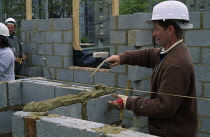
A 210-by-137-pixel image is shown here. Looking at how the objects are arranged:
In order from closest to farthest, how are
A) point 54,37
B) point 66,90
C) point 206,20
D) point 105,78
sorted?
point 66,90, point 206,20, point 105,78, point 54,37

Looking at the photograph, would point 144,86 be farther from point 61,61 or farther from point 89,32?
point 89,32

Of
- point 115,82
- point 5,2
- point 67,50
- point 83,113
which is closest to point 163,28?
point 83,113

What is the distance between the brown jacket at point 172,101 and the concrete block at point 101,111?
34.3 inches

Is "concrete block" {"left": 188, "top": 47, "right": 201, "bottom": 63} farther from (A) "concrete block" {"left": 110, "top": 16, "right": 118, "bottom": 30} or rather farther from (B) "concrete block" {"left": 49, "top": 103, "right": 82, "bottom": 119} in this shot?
(B) "concrete block" {"left": 49, "top": 103, "right": 82, "bottom": 119}

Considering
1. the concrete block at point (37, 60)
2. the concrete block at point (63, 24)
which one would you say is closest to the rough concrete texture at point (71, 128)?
the concrete block at point (63, 24)

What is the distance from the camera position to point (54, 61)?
7574mm

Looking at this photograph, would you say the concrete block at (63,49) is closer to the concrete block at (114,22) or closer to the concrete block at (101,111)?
the concrete block at (114,22)

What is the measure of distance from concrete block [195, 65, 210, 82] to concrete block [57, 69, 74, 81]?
287 centimetres

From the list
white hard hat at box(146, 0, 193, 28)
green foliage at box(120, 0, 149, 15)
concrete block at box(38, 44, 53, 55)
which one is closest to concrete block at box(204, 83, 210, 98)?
white hard hat at box(146, 0, 193, 28)

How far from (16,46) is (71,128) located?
18.9 feet

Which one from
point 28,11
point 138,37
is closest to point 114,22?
point 138,37

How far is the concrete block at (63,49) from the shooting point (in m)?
7.27

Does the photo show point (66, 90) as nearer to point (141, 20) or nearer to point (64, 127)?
point (64, 127)

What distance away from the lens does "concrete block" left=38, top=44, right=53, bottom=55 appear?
7664 millimetres
